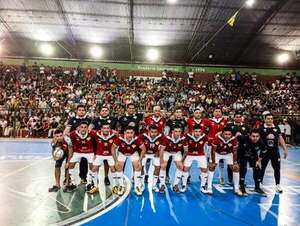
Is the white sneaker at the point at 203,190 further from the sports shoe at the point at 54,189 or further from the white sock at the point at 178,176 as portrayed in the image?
the sports shoe at the point at 54,189

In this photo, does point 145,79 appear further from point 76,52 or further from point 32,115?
point 32,115

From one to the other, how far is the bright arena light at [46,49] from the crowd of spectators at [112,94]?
54.5 inches

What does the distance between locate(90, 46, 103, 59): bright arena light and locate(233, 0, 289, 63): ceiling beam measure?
12.2 meters

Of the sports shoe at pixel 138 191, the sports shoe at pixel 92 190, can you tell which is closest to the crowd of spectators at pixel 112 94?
the sports shoe at pixel 92 190

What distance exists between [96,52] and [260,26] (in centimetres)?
1393

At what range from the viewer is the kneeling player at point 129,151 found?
7.35 meters

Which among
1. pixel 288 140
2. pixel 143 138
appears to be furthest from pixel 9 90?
pixel 288 140

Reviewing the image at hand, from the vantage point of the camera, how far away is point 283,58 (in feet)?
92.2

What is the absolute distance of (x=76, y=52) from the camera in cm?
2762

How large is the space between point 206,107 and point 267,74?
9197 millimetres

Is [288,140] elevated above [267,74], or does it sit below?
below

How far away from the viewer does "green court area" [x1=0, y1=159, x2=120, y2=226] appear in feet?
17.8

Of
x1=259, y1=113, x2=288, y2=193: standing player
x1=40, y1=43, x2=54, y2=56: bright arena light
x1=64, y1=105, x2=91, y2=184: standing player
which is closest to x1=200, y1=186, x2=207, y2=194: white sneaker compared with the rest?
x1=259, y1=113, x2=288, y2=193: standing player

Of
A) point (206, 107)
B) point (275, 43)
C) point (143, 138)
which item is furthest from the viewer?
point (275, 43)
